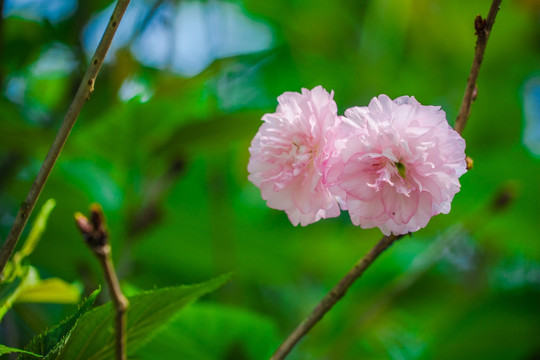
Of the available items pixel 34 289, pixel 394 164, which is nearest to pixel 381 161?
pixel 394 164

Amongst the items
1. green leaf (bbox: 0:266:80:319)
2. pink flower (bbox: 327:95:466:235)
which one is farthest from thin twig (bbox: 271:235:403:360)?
green leaf (bbox: 0:266:80:319)

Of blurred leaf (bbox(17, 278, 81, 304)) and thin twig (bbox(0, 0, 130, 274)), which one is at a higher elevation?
thin twig (bbox(0, 0, 130, 274))

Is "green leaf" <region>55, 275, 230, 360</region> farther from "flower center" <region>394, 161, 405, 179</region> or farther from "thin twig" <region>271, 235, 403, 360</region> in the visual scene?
"flower center" <region>394, 161, 405, 179</region>

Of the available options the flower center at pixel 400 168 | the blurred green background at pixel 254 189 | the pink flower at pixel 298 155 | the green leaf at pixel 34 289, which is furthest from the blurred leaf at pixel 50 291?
the flower center at pixel 400 168

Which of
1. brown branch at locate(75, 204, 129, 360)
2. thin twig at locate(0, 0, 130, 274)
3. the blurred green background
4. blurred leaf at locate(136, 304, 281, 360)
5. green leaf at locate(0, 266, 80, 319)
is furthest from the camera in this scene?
the blurred green background

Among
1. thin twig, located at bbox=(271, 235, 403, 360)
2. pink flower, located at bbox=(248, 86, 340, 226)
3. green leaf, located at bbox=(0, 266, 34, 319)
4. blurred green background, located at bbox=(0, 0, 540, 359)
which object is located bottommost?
blurred green background, located at bbox=(0, 0, 540, 359)

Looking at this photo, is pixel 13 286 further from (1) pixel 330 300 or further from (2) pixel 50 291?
(1) pixel 330 300

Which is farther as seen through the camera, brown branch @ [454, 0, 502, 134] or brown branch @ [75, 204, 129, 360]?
brown branch @ [454, 0, 502, 134]
